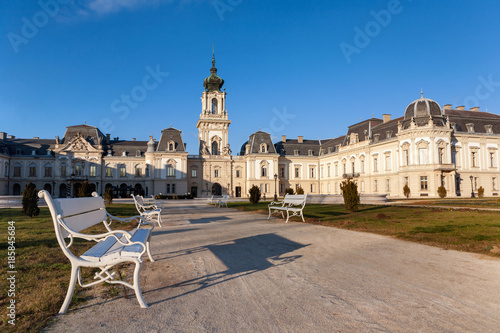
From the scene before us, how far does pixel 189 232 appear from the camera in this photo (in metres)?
9.28

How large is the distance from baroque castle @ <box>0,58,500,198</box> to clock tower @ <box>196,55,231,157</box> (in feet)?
0.57

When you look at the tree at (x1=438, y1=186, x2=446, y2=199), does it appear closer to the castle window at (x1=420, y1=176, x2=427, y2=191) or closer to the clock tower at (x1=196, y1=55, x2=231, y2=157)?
the castle window at (x1=420, y1=176, x2=427, y2=191)

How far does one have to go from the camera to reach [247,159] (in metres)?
53.8

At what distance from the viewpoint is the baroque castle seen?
39.1 metres

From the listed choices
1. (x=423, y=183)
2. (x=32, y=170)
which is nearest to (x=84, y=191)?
(x=423, y=183)

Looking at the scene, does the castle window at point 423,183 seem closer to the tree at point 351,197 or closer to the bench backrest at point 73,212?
the tree at point 351,197

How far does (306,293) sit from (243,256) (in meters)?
2.25

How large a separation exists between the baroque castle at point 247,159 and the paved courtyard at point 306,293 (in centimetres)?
3617

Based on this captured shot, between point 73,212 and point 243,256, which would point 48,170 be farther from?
point 73,212

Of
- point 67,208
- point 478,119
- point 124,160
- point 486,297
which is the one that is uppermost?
point 478,119

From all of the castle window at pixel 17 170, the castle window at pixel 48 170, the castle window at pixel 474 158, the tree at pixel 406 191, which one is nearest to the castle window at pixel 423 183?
the tree at pixel 406 191

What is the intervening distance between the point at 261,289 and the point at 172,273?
5.13 ft

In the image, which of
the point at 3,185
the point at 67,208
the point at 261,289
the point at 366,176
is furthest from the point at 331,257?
the point at 3,185

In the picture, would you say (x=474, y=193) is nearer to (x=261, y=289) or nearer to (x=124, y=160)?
(x=261, y=289)
